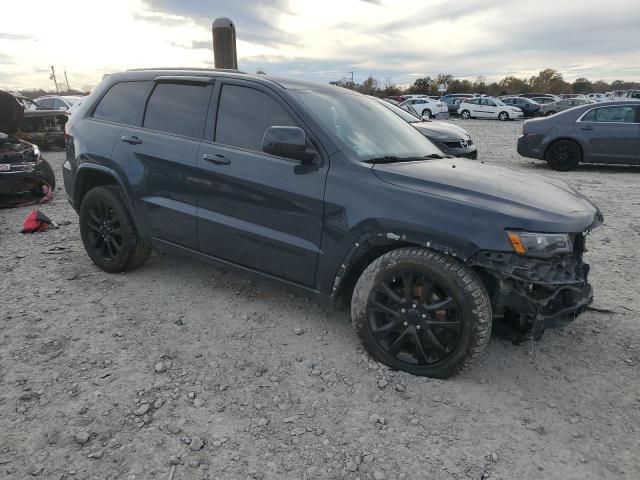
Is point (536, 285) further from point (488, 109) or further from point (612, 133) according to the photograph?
point (488, 109)

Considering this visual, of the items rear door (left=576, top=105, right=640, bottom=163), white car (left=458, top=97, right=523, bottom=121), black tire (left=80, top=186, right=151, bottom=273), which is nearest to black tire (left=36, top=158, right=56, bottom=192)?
black tire (left=80, top=186, right=151, bottom=273)

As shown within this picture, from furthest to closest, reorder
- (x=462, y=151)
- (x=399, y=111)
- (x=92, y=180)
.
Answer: (x=462, y=151), (x=399, y=111), (x=92, y=180)

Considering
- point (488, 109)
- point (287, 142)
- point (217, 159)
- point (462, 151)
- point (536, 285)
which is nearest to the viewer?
point (536, 285)

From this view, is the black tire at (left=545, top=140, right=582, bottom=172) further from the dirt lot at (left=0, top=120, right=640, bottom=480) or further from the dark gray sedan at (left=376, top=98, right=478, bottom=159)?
the dirt lot at (left=0, top=120, right=640, bottom=480)

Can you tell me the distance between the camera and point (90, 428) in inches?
94.3

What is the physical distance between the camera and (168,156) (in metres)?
3.68

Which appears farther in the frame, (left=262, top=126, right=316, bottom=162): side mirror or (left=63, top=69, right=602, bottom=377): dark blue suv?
(left=262, top=126, right=316, bottom=162): side mirror

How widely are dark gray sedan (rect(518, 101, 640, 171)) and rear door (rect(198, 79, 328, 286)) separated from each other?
8768 mm

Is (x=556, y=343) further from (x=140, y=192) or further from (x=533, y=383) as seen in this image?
(x=140, y=192)

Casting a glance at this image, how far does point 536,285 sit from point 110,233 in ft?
11.3

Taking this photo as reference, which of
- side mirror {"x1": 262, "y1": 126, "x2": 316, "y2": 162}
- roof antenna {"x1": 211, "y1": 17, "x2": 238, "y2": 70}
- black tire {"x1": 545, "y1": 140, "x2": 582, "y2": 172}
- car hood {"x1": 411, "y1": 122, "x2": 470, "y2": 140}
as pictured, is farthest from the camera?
black tire {"x1": 545, "y1": 140, "x2": 582, "y2": 172}

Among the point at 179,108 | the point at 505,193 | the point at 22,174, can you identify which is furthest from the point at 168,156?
the point at 22,174

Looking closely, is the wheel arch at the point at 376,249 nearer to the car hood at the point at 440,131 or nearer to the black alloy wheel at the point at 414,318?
the black alloy wheel at the point at 414,318

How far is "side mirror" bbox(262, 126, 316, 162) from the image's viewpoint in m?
2.94
